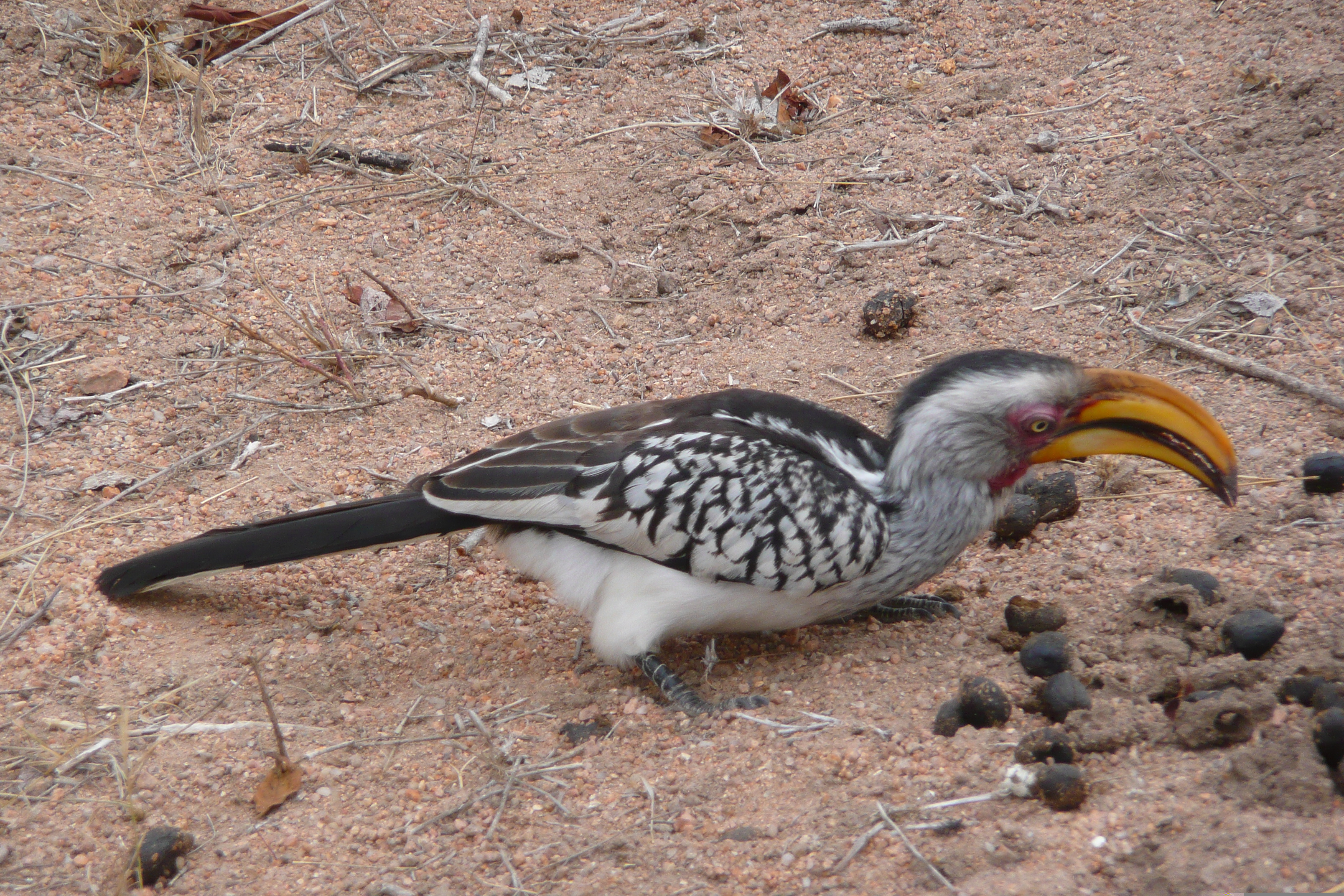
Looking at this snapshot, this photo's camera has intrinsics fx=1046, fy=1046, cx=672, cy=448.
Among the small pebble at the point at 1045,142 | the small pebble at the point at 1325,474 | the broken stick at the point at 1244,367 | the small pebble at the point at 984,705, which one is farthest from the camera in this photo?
the small pebble at the point at 1045,142

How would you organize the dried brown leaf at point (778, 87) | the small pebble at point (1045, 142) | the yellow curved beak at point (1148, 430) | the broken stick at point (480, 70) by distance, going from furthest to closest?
the broken stick at point (480, 70) → the dried brown leaf at point (778, 87) → the small pebble at point (1045, 142) → the yellow curved beak at point (1148, 430)

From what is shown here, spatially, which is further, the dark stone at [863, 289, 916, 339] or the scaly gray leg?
the dark stone at [863, 289, 916, 339]

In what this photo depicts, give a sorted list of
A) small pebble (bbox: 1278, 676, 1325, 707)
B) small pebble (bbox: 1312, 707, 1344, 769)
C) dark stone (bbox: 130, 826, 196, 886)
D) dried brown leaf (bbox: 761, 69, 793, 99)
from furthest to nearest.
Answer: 1. dried brown leaf (bbox: 761, 69, 793, 99)
2. dark stone (bbox: 130, 826, 196, 886)
3. small pebble (bbox: 1278, 676, 1325, 707)
4. small pebble (bbox: 1312, 707, 1344, 769)

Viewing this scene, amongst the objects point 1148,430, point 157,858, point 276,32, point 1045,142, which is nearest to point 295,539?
point 157,858

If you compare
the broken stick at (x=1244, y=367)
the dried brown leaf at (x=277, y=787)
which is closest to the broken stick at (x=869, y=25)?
the broken stick at (x=1244, y=367)

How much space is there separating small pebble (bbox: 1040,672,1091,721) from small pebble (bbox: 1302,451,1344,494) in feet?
4.05

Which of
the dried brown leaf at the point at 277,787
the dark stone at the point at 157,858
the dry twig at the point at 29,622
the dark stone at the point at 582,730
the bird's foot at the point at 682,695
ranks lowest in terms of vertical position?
the dry twig at the point at 29,622

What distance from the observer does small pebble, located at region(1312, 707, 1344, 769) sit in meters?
2.21

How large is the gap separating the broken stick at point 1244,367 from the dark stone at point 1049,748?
6.52ft

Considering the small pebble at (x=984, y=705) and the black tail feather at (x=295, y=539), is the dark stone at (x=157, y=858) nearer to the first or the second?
the black tail feather at (x=295, y=539)

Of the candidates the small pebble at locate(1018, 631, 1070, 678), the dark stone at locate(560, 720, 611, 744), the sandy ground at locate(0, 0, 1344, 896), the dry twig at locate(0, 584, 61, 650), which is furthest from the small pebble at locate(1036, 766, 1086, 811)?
the dry twig at locate(0, 584, 61, 650)

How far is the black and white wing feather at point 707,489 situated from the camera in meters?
3.12

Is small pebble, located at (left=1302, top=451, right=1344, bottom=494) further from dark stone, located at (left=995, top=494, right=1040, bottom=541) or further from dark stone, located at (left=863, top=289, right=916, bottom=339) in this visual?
dark stone, located at (left=863, top=289, right=916, bottom=339)

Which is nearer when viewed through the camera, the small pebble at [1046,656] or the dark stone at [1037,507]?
the small pebble at [1046,656]
